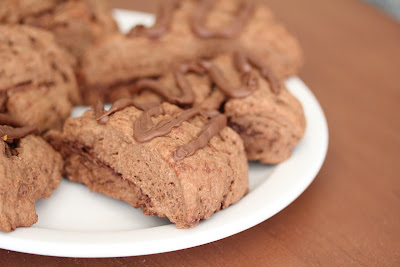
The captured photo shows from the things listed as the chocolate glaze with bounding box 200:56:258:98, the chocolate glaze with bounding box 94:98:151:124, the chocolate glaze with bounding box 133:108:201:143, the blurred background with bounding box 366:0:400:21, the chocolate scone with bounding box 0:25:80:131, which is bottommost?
the chocolate scone with bounding box 0:25:80:131

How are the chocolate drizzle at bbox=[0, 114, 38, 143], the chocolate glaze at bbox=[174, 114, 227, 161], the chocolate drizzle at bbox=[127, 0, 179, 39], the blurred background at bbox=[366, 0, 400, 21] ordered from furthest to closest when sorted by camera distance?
the blurred background at bbox=[366, 0, 400, 21]
the chocolate drizzle at bbox=[127, 0, 179, 39]
the chocolate drizzle at bbox=[0, 114, 38, 143]
the chocolate glaze at bbox=[174, 114, 227, 161]

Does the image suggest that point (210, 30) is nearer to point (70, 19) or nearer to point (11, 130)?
point (70, 19)

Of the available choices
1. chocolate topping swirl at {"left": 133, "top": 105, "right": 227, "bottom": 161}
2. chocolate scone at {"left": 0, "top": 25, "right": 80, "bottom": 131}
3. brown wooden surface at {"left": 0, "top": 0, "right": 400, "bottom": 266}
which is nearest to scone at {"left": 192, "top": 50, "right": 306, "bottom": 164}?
chocolate topping swirl at {"left": 133, "top": 105, "right": 227, "bottom": 161}

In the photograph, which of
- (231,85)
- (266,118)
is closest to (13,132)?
(231,85)

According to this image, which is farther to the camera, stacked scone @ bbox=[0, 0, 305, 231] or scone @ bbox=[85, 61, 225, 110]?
scone @ bbox=[85, 61, 225, 110]

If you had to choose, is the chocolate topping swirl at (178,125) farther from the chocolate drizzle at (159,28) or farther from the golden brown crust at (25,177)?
the chocolate drizzle at (159,28)

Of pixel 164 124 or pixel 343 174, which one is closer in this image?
pixel 164 124

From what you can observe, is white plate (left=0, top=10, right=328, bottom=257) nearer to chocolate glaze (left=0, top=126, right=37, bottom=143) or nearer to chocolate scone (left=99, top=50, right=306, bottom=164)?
chocolate scone (left=99, top=50, right=306, bottom=164)
